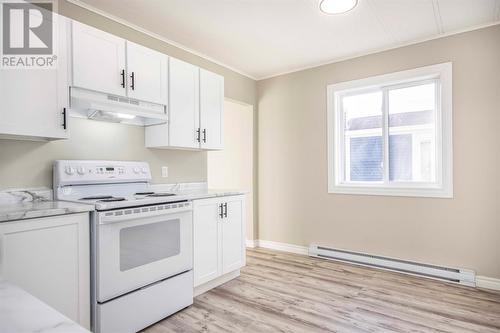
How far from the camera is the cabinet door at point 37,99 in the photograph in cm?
180

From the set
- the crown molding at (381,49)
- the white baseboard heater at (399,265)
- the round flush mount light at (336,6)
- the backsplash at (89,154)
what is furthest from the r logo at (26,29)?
the white baseboard heater at (399,265)

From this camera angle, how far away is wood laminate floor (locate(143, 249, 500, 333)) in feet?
7.19

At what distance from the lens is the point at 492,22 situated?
2848mm

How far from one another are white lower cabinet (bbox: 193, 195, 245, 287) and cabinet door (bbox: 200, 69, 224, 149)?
688 millimetres

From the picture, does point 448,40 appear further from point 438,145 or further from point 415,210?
point 415,210

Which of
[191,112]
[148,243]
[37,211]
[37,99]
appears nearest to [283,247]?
[191,112]

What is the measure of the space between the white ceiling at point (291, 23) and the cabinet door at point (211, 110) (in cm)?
46

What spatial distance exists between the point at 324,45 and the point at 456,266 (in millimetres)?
2775

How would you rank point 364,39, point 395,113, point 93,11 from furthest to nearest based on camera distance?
point 395,113
point 364,39
point 93,11

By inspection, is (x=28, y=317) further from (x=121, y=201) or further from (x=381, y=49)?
(x=381, y=49)

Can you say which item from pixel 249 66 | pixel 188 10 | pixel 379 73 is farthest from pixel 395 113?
pixel 188 10

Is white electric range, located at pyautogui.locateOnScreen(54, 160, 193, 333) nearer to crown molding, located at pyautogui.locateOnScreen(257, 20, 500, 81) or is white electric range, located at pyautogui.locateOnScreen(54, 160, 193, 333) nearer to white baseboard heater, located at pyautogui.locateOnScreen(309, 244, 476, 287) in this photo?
white baseboard heater, located at pyautogui.locateOnScreen(309, 244, 476, 287)

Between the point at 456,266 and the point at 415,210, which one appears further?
the point at 415,210

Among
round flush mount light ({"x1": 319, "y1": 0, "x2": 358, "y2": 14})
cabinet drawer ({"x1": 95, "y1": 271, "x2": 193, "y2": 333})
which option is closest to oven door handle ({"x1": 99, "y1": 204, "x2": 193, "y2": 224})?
cabinet drawer ({"x1": 95, "y1": 271, "x2": 193, "y2": 333})
